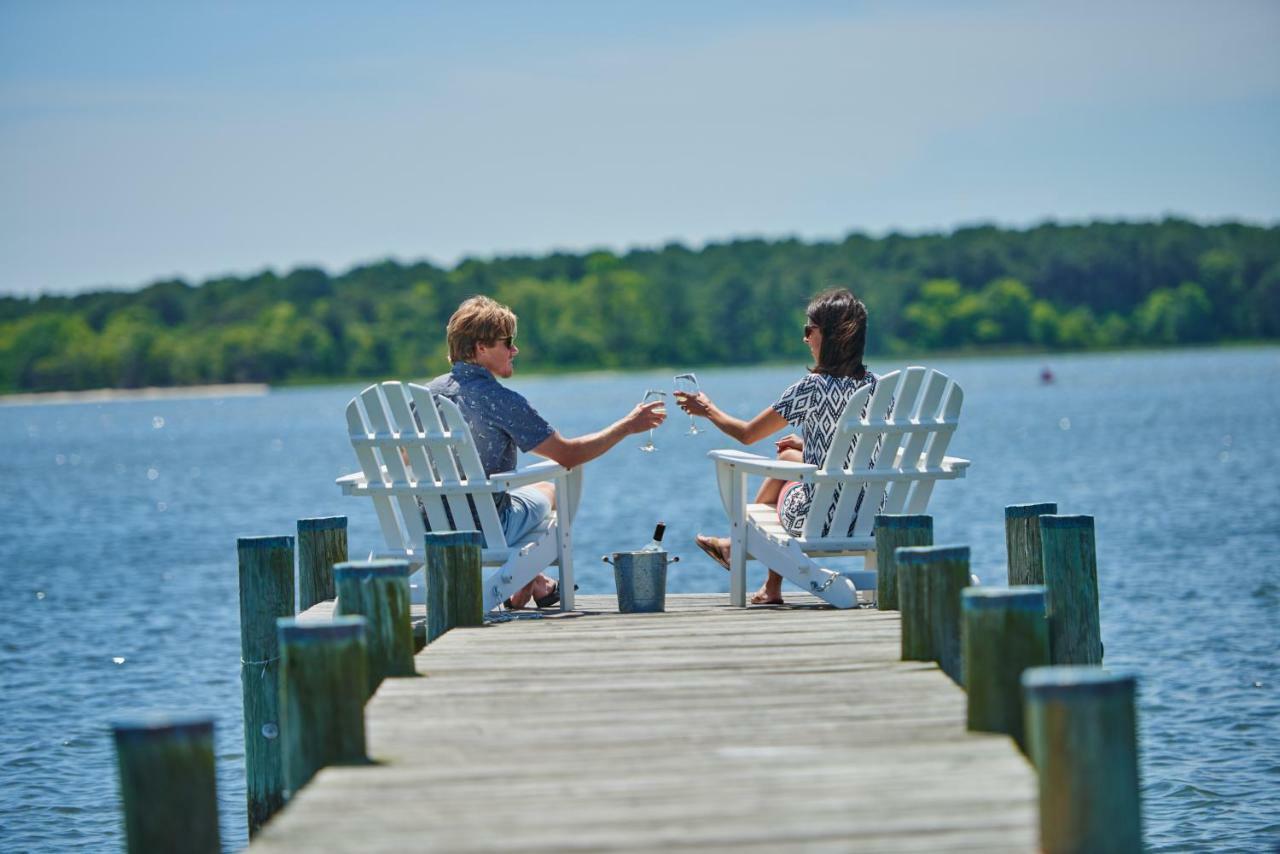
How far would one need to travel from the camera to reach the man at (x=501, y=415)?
7562 millimetres

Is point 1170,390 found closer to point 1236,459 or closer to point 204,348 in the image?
point 1236,459

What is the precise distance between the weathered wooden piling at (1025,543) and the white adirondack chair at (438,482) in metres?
2.13

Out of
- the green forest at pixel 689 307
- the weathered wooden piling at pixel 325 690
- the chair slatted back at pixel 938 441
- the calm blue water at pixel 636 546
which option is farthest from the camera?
the green forest at pixel 689 307

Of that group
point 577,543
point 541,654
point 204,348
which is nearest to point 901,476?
point 541,654

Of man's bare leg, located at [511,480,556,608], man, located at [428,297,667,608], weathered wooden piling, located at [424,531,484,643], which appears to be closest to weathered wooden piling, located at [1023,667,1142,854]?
weathered wooden piling, located at [424,531,484,643]

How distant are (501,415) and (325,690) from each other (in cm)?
319

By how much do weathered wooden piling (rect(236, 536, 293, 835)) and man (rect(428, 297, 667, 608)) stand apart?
105 cm

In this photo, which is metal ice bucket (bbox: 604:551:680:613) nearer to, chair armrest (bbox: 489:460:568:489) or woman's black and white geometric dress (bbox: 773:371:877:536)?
chair armrest (bbox: 489:460:568:489)

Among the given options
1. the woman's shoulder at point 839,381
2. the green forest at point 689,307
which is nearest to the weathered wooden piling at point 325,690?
the woman's shoulder at point 839,381

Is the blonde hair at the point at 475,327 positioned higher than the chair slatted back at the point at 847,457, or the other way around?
the blonde hair at the point at 475,327

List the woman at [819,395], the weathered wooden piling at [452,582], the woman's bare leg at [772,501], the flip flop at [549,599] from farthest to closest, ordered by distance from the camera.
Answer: the flip flop at [549,599], the woman's bare leg at [772,501], the woman at [819,395], the weathered wooden piling at [452,582]

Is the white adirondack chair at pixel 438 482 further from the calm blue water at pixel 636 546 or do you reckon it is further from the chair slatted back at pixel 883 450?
the calm blue water at pixel 636 546

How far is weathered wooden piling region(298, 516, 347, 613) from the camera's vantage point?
8.32 m

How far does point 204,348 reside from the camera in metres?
132
